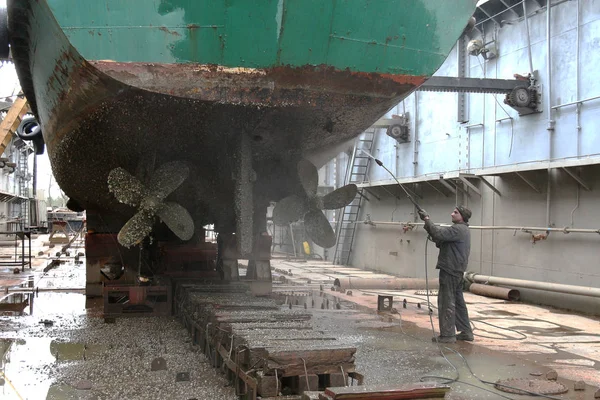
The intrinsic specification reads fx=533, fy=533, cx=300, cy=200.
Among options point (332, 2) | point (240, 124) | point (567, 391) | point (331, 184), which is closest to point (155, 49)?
point (240, 124)

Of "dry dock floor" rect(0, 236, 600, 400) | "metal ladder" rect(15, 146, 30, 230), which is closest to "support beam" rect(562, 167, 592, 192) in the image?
"dry dock floor" rect(0, 236, 600, 400)

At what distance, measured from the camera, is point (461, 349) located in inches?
225

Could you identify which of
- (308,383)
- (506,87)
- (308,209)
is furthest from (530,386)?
(506,87)

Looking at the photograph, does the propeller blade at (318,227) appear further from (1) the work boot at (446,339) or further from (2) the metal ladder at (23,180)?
(2) the metal ladder at (23,180)

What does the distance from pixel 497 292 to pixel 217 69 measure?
740cm

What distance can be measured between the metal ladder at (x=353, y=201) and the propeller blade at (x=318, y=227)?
9581mm

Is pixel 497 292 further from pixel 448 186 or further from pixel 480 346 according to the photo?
pixel 480 346

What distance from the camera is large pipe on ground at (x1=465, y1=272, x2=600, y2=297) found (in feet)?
25.9

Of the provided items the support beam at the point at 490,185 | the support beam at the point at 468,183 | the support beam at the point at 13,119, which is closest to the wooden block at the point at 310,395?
the support beam at the point at 490,185

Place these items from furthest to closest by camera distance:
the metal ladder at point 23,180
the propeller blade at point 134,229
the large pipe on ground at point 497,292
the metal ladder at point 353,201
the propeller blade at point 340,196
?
the metal ladder at point 23,180, the metal ladder at point 353,201, the large pipe on ground at point 497,292, the propeller blade at point 340,196, the propeller blade at point 134,229

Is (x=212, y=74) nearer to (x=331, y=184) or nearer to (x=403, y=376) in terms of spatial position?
(x=403, y=376)

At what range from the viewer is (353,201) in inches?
635

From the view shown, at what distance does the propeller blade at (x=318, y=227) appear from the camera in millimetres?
6043

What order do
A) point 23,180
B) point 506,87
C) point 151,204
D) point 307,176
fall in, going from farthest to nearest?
point 23,180 < point 506,87 < point 307,176 < point 151,204
